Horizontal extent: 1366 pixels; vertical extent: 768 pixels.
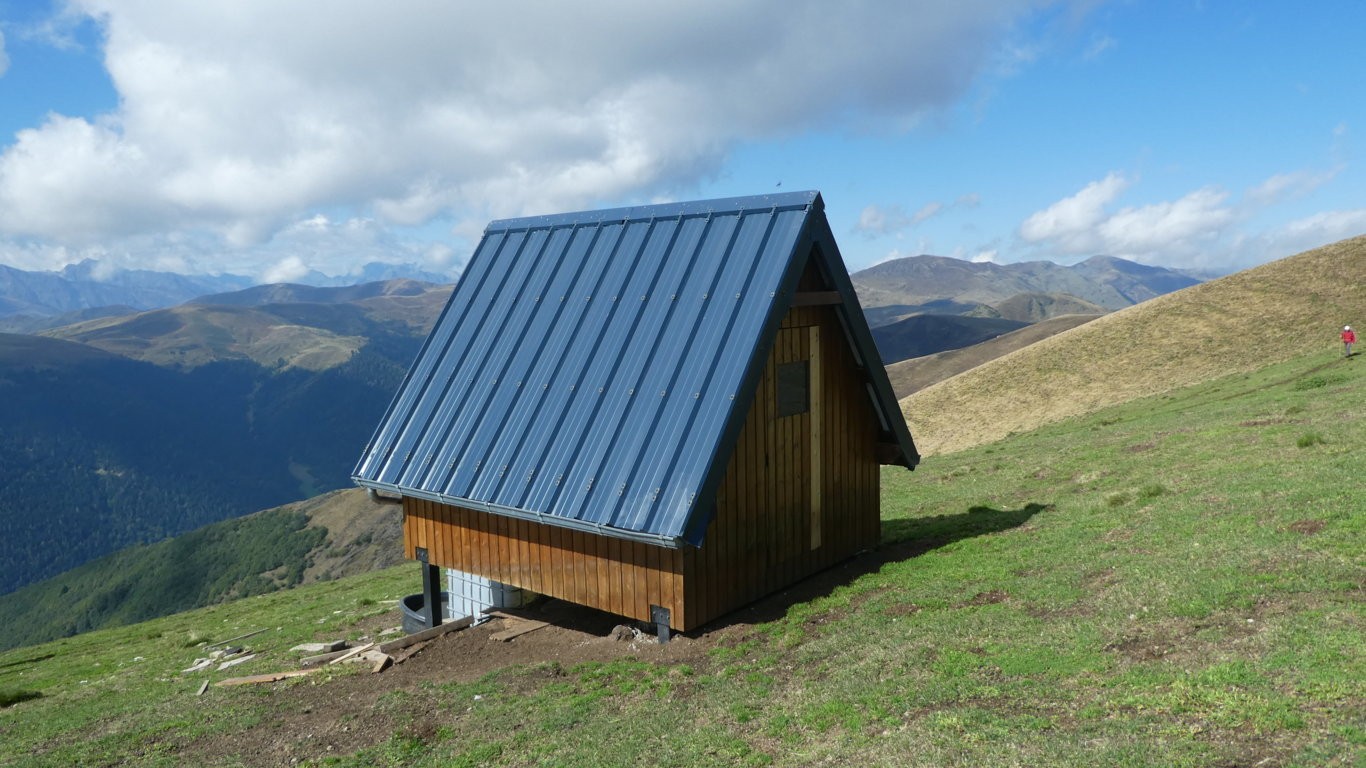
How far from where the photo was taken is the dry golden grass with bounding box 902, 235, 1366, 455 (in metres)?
53.8

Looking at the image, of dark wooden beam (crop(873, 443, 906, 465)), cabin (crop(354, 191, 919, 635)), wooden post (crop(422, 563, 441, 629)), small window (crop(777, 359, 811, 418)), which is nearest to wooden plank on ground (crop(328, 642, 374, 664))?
wooden post (crop(422, 563, 441, 629))

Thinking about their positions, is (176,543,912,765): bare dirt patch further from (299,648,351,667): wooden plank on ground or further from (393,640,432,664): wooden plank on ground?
(299,648,351,667): wooden plank on ground

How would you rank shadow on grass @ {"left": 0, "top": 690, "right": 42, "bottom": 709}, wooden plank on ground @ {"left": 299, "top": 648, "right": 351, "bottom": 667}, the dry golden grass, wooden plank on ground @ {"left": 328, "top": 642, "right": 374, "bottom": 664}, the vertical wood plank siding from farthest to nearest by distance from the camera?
the dry golden grass < shadow on grass @ {"left": 0, "top": 690, "right": 42, "bottom": 709} < wooden plank on ground @ {"left": 299, "top": 648, "right": 351, "bottom": 667} < wooden plank on ground @ {"left": 328, "top": 642, "right": 374, "bottom": 664} < the vertical wood plank siding

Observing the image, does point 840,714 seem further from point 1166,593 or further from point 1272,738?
point 1166,593

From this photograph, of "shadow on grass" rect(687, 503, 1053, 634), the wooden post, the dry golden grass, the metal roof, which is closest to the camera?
the metal roof

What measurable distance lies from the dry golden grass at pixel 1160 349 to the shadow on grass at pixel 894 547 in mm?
32224

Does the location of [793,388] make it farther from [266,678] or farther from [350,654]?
[266,678]

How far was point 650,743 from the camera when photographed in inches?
407

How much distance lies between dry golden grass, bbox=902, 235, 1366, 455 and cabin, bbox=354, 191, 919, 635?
37784 mm

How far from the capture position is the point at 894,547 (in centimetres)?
1812

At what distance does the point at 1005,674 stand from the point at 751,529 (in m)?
5.29

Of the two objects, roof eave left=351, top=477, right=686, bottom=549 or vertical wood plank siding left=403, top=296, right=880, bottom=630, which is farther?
vertical wood plank siding left=403, top=296, right=880, bottom=630

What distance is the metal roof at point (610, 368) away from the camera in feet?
45.3

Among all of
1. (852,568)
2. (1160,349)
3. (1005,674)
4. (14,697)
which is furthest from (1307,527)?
(1160,349)
